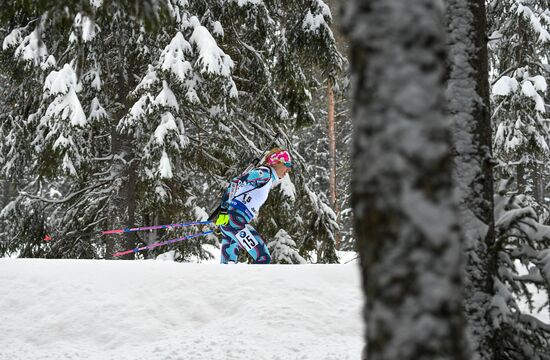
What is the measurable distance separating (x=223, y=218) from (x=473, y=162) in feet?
14.2

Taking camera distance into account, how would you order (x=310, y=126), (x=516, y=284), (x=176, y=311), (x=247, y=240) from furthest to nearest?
(x=310, y=126), (x=247, y=240), (x=176, y=311), (x=516, y=284)

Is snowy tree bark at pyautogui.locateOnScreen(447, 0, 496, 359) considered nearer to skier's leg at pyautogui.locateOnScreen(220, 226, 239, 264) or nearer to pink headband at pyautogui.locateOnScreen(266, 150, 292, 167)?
pink headband at pyautogui.locateOnScreen(266, 150, 292, 167)

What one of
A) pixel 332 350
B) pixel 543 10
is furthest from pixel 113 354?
pixel 543 10

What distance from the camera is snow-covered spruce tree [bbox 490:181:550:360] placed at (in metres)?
3.08

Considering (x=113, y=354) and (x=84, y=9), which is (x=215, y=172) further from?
(x=84, y=9)

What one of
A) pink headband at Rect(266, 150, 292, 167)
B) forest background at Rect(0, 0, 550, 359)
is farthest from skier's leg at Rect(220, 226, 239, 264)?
forest background at Rect(0, 0, 550, 359)

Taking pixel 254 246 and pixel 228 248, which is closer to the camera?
pixel 254 246

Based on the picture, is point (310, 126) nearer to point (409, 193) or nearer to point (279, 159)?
point (279, 159)

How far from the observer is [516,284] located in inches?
132

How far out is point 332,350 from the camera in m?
4.17

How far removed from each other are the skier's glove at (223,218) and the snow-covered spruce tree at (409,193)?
572 centimetres

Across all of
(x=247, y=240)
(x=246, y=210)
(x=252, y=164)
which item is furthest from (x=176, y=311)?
(x=252, y=164)

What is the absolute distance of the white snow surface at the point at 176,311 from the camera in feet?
13.6

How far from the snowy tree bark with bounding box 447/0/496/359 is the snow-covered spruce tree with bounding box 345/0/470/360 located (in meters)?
1.90
